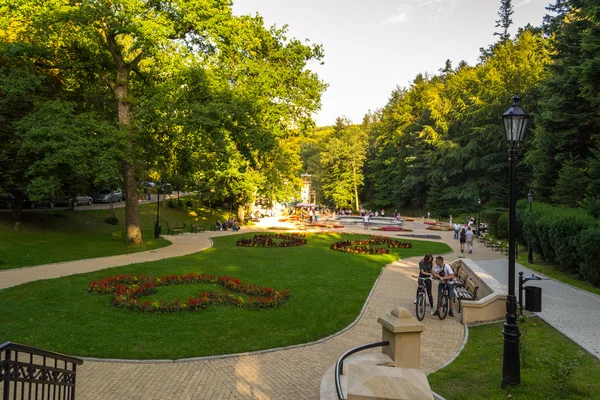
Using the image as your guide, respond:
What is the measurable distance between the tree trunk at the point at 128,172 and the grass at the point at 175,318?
6.97 metres

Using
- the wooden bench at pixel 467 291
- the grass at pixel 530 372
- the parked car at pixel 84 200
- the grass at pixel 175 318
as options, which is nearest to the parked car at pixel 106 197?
the parked car at pixel 84 200

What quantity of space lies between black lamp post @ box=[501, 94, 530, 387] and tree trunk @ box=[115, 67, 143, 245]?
19.5 metres

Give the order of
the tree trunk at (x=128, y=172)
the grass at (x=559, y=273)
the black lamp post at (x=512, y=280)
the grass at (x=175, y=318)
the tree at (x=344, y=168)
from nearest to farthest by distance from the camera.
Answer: the black lamp post at (x=512, y=280) < the grass at (x=175, y=318) < the grass at (x=559, y=273) < the tree trunk at (x=128, y=172) < the tree at (x=344, y=168)

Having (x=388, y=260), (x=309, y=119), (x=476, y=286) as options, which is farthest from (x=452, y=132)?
(x=476, y=286)

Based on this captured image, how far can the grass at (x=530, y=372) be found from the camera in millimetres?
6168

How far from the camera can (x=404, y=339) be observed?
607 cm

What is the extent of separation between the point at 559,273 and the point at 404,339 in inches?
610

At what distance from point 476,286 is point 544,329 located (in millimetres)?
3819

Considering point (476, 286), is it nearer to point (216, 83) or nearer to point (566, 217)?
point (566, 217)

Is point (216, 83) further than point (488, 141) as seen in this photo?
No

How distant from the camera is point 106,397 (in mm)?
6535

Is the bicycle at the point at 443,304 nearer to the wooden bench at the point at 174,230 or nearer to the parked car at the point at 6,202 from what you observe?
the wooden bench at the point at 174,230

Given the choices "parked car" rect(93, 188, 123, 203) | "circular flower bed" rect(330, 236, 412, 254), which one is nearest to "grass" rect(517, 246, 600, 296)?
"circular flower bed" rect(330, 236, 412, 254)

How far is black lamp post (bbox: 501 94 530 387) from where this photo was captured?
6.54 meters
